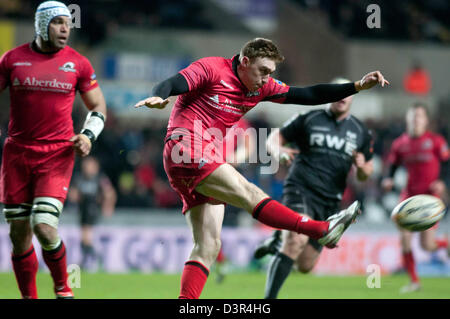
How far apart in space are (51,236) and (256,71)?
7.08ft

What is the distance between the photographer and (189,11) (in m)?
19.8

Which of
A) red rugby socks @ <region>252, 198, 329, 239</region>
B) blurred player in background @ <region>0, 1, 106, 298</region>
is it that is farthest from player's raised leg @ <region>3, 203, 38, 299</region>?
red rugby socks @ <region>252, 198, 329, 239</region>

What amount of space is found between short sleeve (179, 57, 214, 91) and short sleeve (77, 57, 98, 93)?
1.30 m

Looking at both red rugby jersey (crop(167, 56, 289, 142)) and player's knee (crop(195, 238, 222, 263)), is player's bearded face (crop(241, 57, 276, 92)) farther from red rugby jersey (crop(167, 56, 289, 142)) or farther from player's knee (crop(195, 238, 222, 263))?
player's knee (crop(195, 238, 222, 263))

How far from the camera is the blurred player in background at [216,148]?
4863mm

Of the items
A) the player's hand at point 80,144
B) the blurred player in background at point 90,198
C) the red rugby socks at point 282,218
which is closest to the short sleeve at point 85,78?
the player's hand at point 80,144

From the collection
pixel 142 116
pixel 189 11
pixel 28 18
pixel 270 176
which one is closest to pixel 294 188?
pixel 270 176

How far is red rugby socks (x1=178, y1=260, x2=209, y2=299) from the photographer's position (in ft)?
16.7

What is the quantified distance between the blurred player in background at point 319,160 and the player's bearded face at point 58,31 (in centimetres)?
235

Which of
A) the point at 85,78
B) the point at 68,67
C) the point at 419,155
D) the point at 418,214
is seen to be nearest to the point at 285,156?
the point at 418,214

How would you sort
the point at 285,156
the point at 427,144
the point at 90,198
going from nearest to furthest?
the point at 285,156 → the point at 427,144 → the point at 90,198

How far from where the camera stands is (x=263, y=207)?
4.88m

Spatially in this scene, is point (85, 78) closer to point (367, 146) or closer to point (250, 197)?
point (250, 197)

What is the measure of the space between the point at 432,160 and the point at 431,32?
1183 cm
